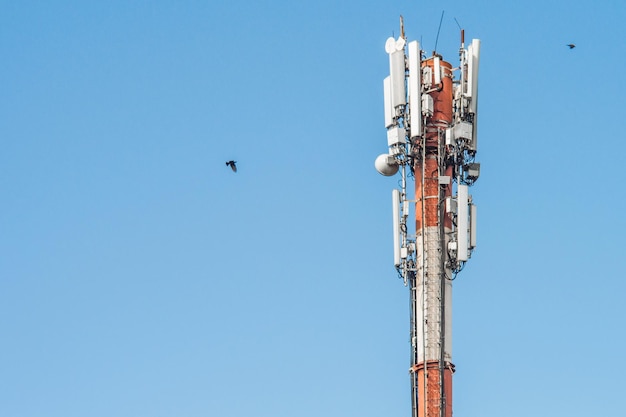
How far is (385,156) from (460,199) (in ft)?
27.1

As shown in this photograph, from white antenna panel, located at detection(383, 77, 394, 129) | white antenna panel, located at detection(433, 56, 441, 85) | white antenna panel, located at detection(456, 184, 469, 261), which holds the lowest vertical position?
white antenna panel, located at detection(456, 184, 469, 261)

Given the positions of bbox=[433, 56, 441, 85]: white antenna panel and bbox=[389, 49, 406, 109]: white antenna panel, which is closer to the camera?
bbox=[389, 49, 406, 109]: white antenna panel

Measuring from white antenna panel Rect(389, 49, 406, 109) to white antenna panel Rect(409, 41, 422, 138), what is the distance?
0.67 metres

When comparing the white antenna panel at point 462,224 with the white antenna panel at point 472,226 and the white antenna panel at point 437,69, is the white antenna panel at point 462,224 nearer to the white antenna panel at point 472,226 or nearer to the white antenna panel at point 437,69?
the white antenna panel at point 472,226

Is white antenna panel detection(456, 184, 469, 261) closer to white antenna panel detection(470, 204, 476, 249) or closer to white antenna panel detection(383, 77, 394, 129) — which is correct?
white antenna panel detection(470, 204, 476, 249)

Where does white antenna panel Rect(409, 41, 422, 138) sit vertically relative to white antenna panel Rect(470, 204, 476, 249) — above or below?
above

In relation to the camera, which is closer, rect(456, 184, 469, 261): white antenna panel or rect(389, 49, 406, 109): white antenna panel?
rect(456, 184, 469, 261): white antenna panel

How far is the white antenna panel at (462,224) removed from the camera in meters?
142

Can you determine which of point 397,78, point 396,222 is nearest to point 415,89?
point 397,78

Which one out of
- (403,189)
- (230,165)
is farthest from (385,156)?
(230,165)

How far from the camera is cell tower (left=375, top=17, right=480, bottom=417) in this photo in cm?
14050

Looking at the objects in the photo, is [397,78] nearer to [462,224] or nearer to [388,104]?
[388,104]

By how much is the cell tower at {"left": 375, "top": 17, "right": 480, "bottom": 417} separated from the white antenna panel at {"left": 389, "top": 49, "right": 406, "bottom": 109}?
3.1 inches

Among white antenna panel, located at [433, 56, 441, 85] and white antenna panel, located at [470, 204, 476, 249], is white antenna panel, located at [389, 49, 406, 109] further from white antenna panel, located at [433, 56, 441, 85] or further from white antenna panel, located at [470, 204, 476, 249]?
white antenna panel, located at [470, 204, 476, 249]
